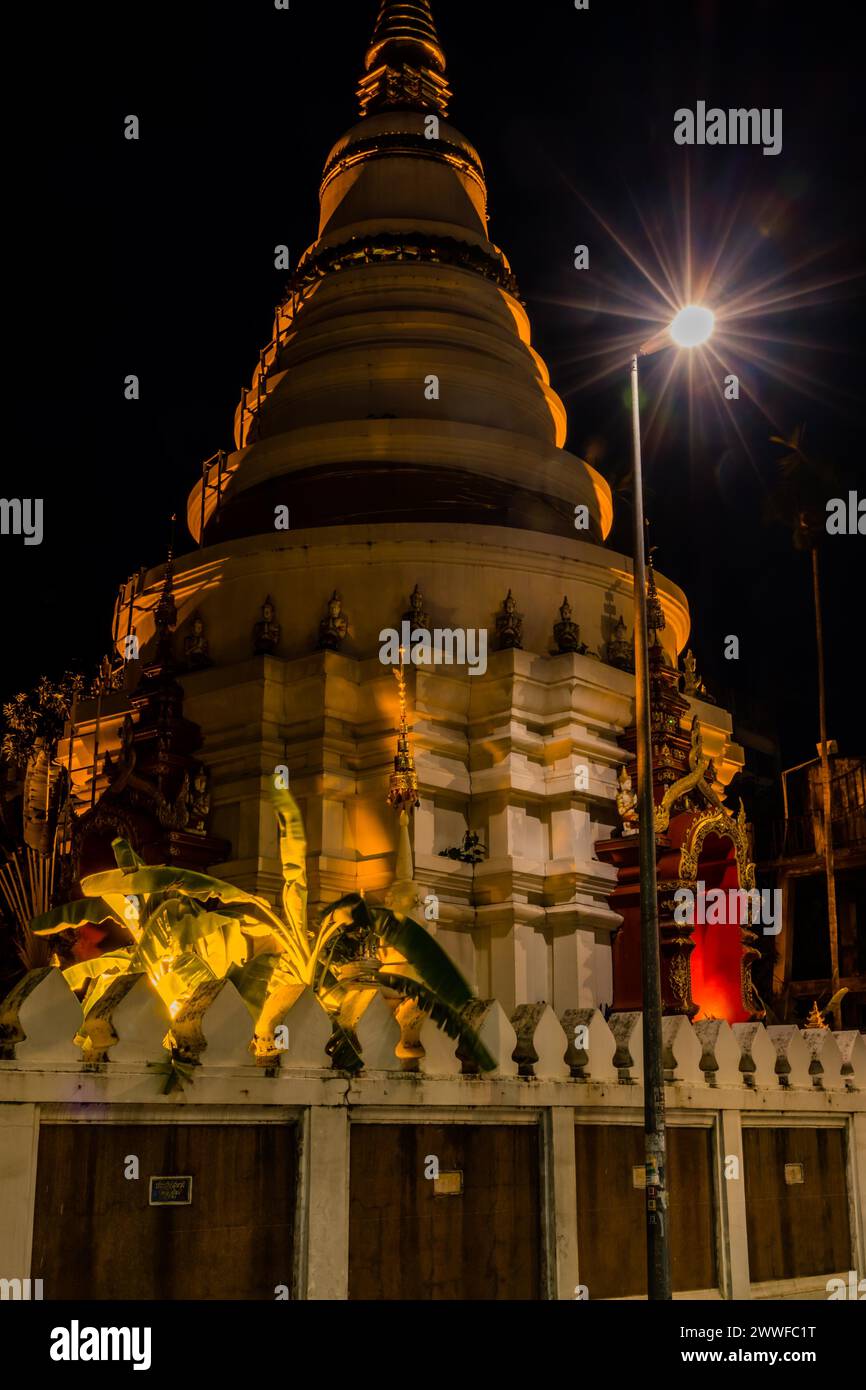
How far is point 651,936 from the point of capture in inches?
567

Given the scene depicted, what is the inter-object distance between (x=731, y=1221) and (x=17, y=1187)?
886 cm

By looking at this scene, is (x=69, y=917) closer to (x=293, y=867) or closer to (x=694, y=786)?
(x=293, y=867)

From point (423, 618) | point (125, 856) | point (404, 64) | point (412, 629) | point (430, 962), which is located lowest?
point (430, 962)

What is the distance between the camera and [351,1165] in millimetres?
13125

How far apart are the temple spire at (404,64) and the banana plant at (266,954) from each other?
29004mm

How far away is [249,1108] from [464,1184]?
262 centimetres

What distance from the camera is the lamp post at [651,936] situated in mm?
13492

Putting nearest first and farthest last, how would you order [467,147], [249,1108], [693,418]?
[249,1108] < [467,147] < [693,418]

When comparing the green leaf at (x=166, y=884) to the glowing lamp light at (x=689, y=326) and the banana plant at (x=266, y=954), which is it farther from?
the glowing lamp light at (x=689, y=326)

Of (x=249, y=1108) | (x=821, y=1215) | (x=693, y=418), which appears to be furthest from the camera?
(x=693, y=418)

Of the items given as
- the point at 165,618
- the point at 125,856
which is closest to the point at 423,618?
the point at 165,618

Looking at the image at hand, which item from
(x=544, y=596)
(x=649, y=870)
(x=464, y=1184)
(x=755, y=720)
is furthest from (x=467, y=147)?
(x=464, y=1184)

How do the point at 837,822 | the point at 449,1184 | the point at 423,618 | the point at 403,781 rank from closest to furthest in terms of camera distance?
the point at 449,1184 → the point at 403,781 → the point at 423,618 → the point at 837,822
